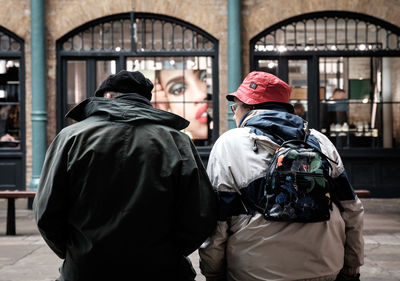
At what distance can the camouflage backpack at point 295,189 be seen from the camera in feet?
9.32

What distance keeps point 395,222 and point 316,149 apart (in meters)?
7.57

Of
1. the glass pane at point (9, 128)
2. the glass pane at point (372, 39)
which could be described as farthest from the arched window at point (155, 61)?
the glass pane at point (372, 39)

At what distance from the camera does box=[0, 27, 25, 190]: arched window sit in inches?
493

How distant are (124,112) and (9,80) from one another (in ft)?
34.1

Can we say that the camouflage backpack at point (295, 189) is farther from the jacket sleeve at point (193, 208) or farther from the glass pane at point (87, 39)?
the glass pane at point (87, 39)

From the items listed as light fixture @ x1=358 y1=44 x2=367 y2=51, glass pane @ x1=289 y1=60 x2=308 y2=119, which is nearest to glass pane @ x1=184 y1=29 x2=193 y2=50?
glass pane @ x1=289 y1=60 x2=308 y2=119

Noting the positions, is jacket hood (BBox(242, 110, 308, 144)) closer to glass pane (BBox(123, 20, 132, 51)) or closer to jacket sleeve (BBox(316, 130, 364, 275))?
jacket sleeve (BBox(316, 130, 364, 275))

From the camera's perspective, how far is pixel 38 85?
12.1m

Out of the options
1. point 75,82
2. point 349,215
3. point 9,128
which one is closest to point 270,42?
point 75,82

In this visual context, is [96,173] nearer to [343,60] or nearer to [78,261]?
[78,261]

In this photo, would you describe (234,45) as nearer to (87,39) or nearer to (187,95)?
(187,95)

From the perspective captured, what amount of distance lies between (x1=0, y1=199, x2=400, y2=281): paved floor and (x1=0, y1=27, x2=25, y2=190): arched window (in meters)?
1.58

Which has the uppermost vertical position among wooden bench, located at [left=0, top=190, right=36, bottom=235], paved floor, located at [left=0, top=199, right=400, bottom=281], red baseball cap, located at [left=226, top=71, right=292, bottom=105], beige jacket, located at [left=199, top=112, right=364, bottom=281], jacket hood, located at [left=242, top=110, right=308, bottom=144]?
red baseball cap, located at [left=226, top=71, right=292, bottom=105]

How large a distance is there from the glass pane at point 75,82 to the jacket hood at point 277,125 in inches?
393
